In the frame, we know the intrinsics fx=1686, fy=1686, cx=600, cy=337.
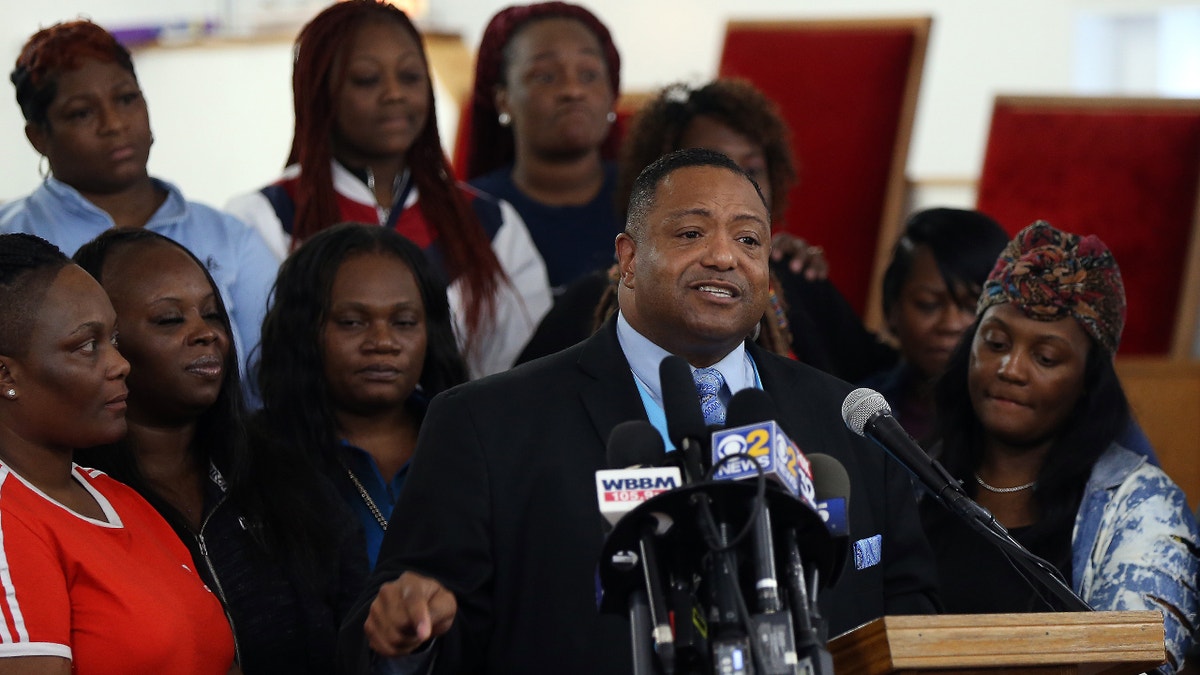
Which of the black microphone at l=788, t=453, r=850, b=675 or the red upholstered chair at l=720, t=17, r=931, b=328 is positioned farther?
the red upholstered chair at l=720, t=17, r=931, b=328

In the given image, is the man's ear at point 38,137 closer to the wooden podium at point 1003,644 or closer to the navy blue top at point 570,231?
the navy blue top at point 570,231

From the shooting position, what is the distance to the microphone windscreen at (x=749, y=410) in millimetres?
1992

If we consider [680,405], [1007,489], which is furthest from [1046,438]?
[680,405]

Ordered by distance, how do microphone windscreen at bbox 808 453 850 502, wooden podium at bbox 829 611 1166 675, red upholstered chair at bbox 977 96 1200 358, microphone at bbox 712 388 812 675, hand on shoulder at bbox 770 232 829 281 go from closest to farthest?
microphone at bbox 712 388 812 675, microphone windscreen at bbox 808 453 850 502, wooden podium at bbox 829 611 1166 675, hand on shoulder at bbox 770 232 829 281, red upholstered chair at bbox 977 96 1200 358

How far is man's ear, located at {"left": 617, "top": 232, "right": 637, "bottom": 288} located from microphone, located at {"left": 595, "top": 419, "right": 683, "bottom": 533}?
2.77 feet

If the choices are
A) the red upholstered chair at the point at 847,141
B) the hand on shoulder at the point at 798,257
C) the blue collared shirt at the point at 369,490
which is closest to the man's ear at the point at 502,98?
the hand on shoulder at the point at 798,257

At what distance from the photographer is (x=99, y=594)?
2553 millimetres

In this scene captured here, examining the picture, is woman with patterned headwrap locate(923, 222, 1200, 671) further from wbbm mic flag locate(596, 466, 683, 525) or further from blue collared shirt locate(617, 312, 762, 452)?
wbbm mic flag locate(596, 466, 683, 525)

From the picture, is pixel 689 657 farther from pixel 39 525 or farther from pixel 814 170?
pixel 814 170

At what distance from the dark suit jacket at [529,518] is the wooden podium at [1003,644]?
38 centimetres

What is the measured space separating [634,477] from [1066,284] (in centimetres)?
195

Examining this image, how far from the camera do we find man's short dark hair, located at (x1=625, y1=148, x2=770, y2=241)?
2.78 metres

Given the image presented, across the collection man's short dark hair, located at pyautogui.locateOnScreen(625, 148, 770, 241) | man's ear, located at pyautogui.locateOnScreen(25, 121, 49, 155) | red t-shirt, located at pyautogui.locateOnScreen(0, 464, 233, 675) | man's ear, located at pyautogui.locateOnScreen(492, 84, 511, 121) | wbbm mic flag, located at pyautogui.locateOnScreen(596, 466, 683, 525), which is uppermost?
man's ear, located at pyautogui.locateOnScreen(492, 84, 511, 121)

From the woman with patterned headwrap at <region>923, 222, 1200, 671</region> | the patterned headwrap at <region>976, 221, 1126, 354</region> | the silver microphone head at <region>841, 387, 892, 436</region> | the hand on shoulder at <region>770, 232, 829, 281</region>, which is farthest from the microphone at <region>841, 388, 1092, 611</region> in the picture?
the hand on shoulder at <region>770, 232, 829, 281</region>
